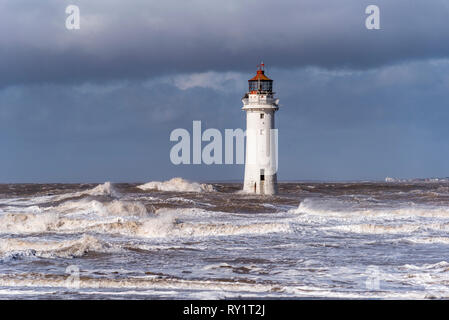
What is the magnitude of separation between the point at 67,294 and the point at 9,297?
85 centimetres

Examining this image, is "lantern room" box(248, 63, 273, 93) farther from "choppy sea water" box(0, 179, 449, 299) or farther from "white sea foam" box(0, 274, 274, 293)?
"white sea foam" box(0, 274, 274, 293)

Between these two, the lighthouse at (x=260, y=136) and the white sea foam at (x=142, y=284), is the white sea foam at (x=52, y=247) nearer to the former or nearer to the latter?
the white sea foam at (x=142, y=284)

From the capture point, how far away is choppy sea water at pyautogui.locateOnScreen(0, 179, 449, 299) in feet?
32.6

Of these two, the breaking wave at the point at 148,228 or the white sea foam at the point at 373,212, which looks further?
the white sea foam at the point at 373,212

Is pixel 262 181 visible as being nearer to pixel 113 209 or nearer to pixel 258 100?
pixel 258 100

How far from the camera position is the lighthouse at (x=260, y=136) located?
94.3ft

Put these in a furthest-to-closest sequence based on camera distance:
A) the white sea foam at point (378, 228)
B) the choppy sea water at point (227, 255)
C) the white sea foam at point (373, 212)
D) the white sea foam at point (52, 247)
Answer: the white sea foam at point (373, 212)
the white sea foam at point (378, 228)
the white sea foam at point (52, 247)
the choppy sea water at point (227, 255)

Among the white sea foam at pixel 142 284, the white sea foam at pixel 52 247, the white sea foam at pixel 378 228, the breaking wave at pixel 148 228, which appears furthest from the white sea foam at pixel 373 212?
the white sea foam at pixel 142 284

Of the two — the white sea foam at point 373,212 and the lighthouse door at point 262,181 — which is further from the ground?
the lighthouse door at point 262,181

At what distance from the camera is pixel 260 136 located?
28.7m

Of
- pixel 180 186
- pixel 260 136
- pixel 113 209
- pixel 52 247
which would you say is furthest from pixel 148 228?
pixel 180 186

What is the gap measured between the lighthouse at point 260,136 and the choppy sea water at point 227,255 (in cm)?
525

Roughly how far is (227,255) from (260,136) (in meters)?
15.5
